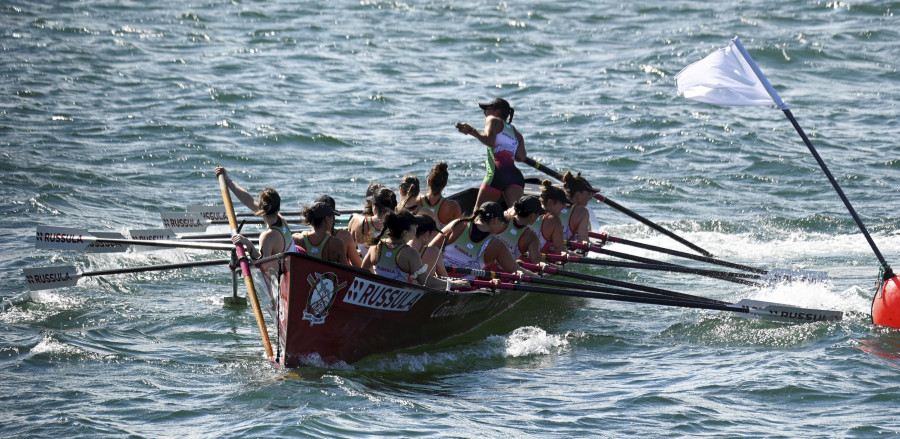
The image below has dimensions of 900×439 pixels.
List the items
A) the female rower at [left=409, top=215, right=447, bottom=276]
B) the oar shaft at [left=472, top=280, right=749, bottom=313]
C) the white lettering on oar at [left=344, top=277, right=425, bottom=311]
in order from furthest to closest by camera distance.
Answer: the oar shaft at [left=472, top=280, right=749, bottom=313], the female rower at [left=409, top=215, right=447, bottom=276], the white lettering on oar at [left=344, top=277, right=425, bottom=311]

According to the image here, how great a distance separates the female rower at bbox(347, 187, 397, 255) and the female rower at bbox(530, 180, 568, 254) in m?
2.00

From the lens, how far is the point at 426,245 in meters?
9.50

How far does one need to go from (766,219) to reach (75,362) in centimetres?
1048

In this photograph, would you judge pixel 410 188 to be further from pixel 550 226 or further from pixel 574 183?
pixel 574 183

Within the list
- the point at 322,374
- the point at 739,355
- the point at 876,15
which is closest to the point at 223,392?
the point at 322,374

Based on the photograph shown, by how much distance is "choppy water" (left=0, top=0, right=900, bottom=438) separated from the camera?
8328mm

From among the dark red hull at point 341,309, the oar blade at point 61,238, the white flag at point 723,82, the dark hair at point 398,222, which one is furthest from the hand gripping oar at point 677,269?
the oar blade at point 61,238

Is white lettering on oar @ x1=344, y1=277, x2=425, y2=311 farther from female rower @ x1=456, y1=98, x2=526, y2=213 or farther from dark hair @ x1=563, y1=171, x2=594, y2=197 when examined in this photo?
dark hair @ x1=563, y1=171, x2=594, y2=197

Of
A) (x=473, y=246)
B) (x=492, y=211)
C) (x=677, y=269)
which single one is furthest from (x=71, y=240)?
(x=677, y=269)

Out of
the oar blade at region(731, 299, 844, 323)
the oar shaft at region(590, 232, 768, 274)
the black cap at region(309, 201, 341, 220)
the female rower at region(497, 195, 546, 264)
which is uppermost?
the black cap at region(309, 201, 341, 220)

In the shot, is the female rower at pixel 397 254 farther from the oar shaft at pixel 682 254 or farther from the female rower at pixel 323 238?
the oar shaft at pixel 682 254

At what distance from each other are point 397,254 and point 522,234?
207cm

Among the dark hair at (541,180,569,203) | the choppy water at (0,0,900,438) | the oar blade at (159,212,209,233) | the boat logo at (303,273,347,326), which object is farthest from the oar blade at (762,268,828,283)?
the oar blade at (159,212,209,233)

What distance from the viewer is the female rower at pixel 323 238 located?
9086 millimetres
